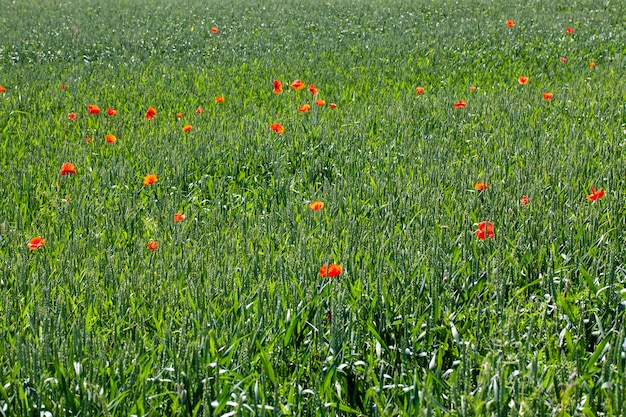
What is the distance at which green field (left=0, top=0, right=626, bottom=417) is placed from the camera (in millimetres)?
1818

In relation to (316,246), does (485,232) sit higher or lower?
higher

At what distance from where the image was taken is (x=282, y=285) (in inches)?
94.2

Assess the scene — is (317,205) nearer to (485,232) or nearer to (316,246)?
(316,246)

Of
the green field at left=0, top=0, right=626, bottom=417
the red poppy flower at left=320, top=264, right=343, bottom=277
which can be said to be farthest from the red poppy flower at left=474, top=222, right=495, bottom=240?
the red poppy flower at left=320, top=264, right=343, bottom=277

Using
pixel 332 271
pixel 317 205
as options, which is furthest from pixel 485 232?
pixel 317 205

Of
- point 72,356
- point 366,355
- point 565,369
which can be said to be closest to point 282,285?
point 366,355

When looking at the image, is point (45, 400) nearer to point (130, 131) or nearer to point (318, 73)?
point (130, 131)

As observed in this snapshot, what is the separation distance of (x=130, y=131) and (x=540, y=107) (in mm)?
3156

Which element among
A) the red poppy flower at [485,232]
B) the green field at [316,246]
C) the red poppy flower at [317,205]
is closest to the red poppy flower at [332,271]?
the green field at [316,246]

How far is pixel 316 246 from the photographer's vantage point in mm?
2816

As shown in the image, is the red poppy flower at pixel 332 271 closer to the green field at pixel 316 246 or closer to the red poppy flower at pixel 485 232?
the green field at pixel 316 246

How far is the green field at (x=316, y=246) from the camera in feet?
5.97

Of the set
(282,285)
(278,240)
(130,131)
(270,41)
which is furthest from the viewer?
(270,41)

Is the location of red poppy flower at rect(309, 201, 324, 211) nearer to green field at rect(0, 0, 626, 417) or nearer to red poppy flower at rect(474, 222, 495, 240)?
green field at rect(0, 0, 626, 417)
